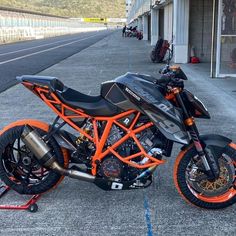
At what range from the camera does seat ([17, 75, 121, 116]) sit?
3.89m

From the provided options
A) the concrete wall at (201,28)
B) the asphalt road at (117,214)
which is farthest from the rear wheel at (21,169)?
the concrete wall at (201,28)

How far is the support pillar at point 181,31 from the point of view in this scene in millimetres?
18016

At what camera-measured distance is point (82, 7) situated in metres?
164

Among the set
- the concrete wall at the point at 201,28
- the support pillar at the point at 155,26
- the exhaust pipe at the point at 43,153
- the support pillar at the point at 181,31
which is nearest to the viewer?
the exhaust pipe at the point at 43,153

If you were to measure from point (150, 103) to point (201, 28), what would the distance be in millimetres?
16180

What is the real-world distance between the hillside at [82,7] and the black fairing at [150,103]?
6085 inches

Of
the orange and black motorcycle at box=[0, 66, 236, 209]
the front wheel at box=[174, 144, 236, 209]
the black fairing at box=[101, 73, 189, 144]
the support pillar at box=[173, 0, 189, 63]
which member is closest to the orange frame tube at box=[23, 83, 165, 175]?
the orange and black motorcycle at box=[0, 66, 236, 209]

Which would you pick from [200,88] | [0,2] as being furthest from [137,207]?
[0,2]

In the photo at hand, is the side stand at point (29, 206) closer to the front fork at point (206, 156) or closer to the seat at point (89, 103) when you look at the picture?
the seat at point (89, 103)

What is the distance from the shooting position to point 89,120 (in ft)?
13.2

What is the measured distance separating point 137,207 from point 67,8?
16843 centimetres

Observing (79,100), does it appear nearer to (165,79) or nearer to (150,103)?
(150,103)

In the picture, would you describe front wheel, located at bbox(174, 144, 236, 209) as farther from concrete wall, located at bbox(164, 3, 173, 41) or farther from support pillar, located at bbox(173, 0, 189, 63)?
concrete wall, located at bbox(164, 3, 173, 41)

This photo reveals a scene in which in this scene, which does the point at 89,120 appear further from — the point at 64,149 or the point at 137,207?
the point at 137,207
